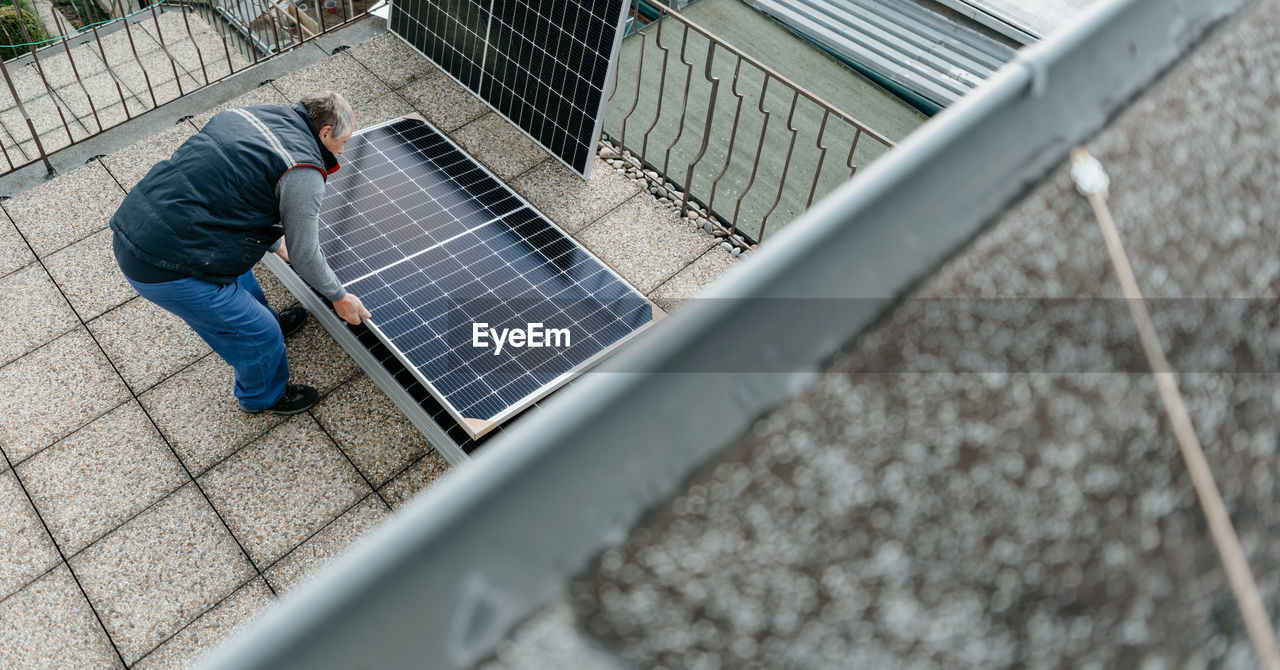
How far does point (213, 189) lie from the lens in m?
3.51

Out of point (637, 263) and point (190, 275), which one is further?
point (637, 263)

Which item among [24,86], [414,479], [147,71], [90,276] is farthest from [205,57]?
[414,479]

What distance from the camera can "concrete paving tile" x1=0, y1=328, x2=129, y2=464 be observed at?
431cm

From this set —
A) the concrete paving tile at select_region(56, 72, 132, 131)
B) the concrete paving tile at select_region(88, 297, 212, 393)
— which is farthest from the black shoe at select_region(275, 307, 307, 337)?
the concrete paving tile at select_region(56, 72, 132, 131)

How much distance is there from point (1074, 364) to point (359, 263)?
4.56 m

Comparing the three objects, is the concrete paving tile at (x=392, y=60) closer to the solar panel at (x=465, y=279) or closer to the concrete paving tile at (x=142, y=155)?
the solar panel at (x=465, y=279)

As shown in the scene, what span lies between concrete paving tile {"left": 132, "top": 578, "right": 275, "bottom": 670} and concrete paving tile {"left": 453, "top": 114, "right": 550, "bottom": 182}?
3.15 m

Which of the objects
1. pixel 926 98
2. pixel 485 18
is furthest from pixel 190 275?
pixel 926 98

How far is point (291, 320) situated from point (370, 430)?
2.97 feet

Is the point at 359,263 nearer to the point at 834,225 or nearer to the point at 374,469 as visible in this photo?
the point at 374,469

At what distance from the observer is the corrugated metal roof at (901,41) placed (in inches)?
541

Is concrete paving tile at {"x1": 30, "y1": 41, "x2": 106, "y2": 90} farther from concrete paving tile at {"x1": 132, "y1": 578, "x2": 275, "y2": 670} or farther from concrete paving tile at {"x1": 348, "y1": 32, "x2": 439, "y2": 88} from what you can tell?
concrete paving tile at {"x1": 132, "y1": 578, "x2": 275, "y2": 670}

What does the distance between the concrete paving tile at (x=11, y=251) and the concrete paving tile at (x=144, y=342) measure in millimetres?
702

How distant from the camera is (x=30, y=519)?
4039mm
